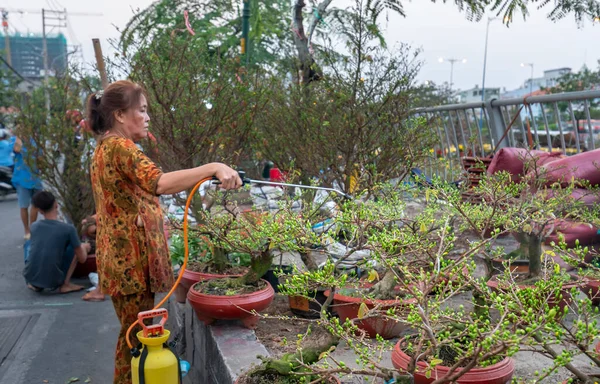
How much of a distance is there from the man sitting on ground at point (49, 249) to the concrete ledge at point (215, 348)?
7.07 ft

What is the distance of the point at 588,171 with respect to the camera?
16.0 ft

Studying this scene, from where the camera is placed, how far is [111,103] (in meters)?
2.93

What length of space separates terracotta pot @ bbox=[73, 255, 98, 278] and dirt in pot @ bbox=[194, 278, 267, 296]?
3237 mm

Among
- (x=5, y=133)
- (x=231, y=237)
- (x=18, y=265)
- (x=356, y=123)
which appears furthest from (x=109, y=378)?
→ (x=5, y=133)

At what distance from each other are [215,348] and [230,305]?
27 cm

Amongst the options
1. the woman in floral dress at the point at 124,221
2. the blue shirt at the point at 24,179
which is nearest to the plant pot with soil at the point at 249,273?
the woman in floral dress at the point at 124,221

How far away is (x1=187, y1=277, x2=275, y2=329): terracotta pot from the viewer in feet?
11.7

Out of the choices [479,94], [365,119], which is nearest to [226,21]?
[365,119]

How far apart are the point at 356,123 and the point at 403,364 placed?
117 inches

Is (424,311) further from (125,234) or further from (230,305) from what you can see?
(230,305)

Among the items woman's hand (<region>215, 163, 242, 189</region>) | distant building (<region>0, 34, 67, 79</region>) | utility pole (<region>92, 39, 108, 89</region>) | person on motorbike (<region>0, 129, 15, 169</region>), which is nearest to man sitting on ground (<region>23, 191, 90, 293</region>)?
utility pole (<region>92, 39, 108, 89</region>)

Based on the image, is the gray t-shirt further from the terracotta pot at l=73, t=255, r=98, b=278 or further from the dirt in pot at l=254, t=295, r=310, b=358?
the dirt in pot at l=254, t=295, r=310, b=358

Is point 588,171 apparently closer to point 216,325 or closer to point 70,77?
point 216,325

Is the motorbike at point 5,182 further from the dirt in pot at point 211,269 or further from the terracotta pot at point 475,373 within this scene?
the terracotta pot at point 475,373
